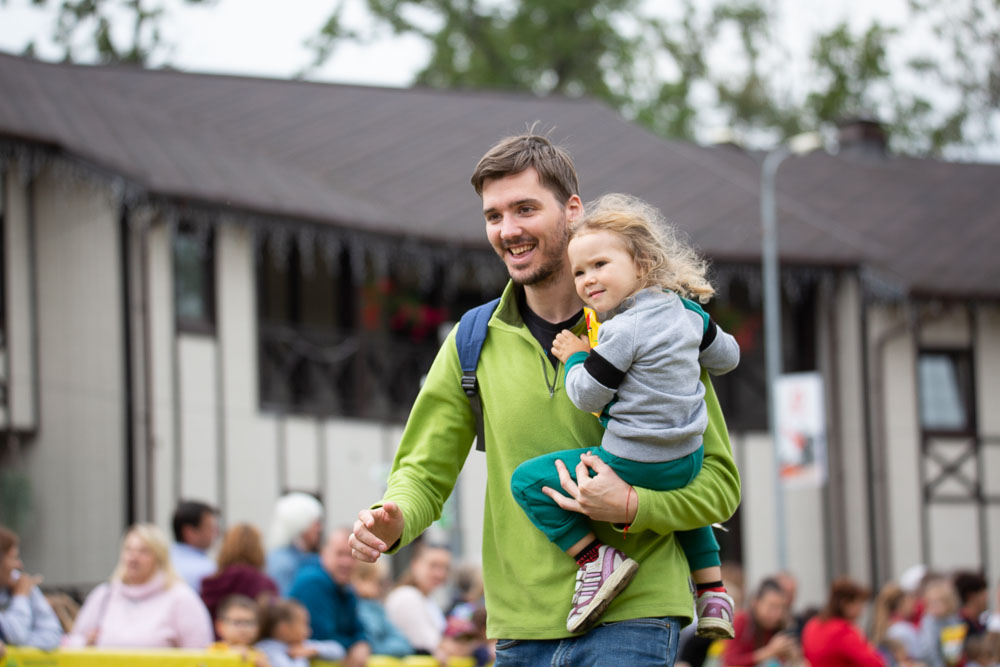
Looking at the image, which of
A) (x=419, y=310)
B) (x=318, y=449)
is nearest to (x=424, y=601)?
(x=318, y=449)

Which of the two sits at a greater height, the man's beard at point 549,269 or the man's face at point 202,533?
the man's beard at point 549,269

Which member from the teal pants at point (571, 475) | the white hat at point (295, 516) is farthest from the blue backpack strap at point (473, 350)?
the white hat at point (295, 516)

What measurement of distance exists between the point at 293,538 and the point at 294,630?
152 cm

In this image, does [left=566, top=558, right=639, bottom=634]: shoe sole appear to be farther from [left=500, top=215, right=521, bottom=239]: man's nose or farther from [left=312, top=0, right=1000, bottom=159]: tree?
[left=312, top=0, right=1000, bottom=159]: tree

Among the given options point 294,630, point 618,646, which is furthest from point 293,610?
point 618,646

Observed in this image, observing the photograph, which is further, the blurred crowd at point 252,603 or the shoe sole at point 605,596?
the blurred crowd at point 252,603

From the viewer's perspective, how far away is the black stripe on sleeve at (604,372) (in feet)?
12.3

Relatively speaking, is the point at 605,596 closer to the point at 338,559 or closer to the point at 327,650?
the point at 327,650

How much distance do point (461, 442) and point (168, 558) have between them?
4424 mm

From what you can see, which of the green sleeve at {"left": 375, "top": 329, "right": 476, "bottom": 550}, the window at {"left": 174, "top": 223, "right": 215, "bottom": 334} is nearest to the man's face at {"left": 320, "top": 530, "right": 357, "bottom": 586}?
the green sleeve at {"left": 375, "top": 329, "right": 476, "bottom": 550}

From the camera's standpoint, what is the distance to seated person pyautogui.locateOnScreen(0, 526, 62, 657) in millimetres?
7523

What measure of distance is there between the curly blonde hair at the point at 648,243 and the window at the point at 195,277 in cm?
1469

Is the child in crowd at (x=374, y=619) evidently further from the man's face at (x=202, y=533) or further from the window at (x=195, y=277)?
the window at (x=195, y=277)

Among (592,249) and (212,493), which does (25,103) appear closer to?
(212,493)
